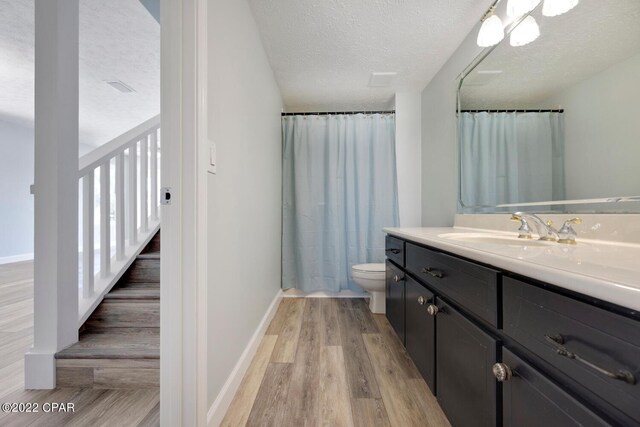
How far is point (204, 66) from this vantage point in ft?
3.25

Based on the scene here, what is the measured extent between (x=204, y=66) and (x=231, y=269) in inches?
35.3

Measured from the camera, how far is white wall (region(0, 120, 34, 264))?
459cm

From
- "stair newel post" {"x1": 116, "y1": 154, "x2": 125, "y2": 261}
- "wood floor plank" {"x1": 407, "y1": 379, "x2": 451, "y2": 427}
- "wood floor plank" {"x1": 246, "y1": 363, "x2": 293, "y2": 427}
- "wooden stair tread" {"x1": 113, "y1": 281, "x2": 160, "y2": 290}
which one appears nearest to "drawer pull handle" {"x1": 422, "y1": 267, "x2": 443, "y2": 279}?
"wood floor plank" {"x1": 407, "y1": 379, "x2": 451, "y2": 427}

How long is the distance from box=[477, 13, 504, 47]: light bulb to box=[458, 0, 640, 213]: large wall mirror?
0.21 ft

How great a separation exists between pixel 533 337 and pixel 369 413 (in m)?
0.89

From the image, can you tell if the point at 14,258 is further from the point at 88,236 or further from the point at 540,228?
the point at 540,228

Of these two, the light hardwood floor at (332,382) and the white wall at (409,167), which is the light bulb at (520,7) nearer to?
the white wall at (409,167)

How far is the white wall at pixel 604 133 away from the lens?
95 cm

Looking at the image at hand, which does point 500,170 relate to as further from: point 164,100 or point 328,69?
point 164,100

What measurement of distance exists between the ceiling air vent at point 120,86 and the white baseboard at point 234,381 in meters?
3.29

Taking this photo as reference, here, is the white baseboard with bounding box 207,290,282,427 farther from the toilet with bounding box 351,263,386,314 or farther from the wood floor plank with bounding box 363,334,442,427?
the toilet with bounding box 351,263,386,314

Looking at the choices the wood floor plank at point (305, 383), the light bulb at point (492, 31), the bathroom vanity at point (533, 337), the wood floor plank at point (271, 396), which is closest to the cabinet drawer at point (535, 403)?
the bathroom vanity at point (533, 337)

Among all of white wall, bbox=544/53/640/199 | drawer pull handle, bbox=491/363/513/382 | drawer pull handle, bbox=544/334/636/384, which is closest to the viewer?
drawer pull handle, bbox=544/334/636/384

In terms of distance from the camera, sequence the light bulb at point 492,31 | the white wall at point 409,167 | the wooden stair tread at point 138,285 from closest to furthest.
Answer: the light bulb at point 492,31
the wooden stair tread at point 138,285
the white wall at point 409,167
